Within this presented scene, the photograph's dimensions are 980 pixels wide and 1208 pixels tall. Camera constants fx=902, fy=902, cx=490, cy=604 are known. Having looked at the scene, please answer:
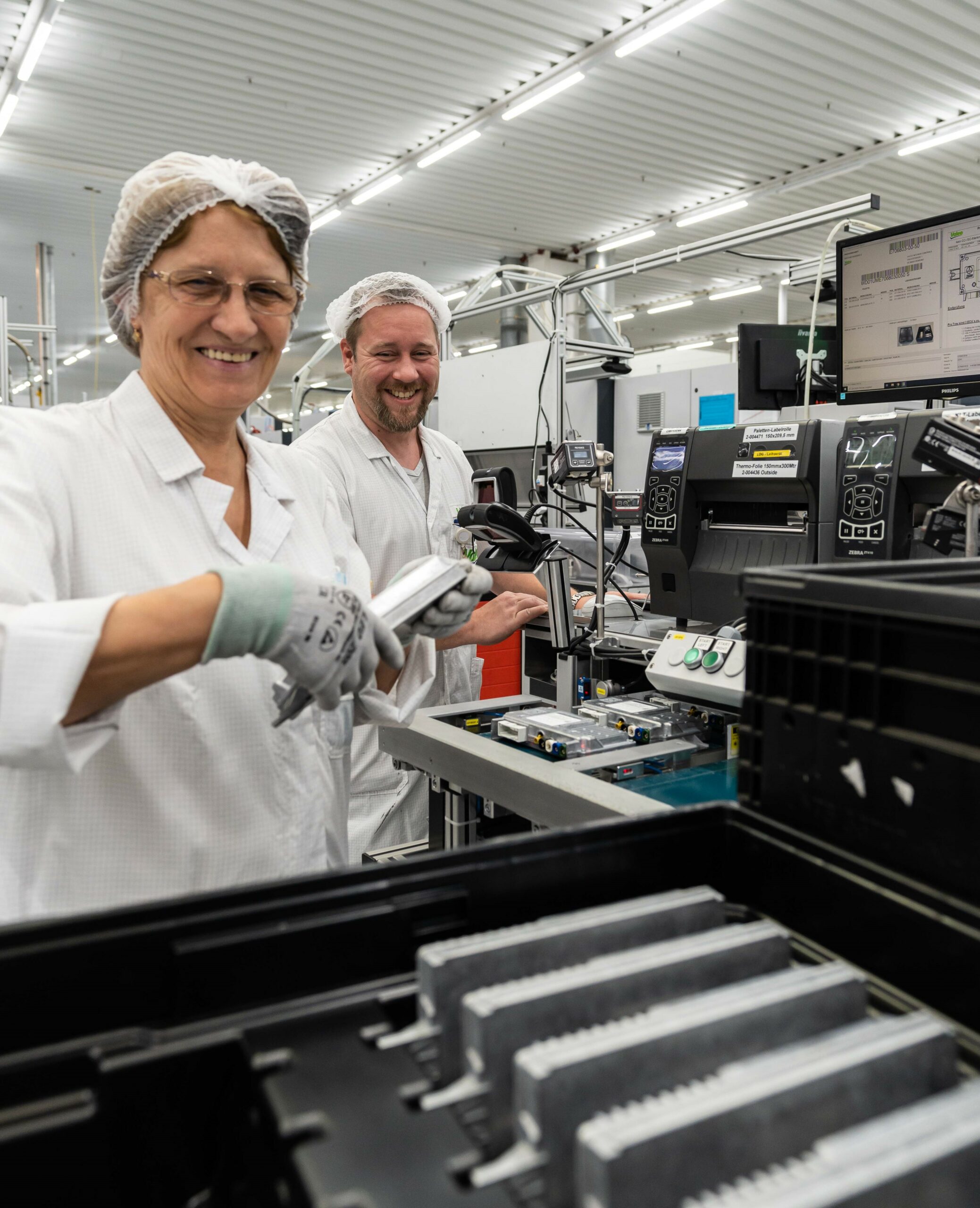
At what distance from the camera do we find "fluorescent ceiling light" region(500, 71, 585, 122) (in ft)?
17.8

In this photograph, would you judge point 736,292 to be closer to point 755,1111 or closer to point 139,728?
point 139,728

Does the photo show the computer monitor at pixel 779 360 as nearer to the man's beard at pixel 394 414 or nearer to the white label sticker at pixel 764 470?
the white label sticker at pixel 764 470

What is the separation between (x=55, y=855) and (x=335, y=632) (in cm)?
41

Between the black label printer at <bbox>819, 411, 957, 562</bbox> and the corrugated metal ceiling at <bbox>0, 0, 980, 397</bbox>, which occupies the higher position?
the corrugated metal ceiling at <bbox>0, 0, 980, 397</bbox>

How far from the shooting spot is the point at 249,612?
785 millimetres

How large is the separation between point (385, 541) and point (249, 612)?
4.63 feet

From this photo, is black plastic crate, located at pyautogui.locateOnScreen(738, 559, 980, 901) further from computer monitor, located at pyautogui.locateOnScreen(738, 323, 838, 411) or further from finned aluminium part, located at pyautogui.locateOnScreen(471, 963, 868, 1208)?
computer monitor, located at pyautogui.locateOnScreen(738, 323, 838, 411)

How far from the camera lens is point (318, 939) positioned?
500 mm

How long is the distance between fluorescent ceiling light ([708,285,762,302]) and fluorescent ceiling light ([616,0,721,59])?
519 cm

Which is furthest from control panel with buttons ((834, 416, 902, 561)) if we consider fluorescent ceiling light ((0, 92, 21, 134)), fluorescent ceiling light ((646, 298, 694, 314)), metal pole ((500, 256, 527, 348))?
fluorescent ceiling light ((646, 298, 694, 314))

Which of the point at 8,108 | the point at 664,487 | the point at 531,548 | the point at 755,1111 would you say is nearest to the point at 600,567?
the point at 531,548

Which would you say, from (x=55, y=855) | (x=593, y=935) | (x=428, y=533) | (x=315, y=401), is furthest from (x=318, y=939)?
(x=315, y=401)

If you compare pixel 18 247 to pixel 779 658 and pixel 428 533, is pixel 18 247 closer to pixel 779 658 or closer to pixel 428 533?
pixel 428 533

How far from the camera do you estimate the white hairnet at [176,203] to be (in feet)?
3.47
